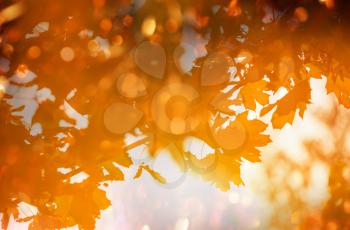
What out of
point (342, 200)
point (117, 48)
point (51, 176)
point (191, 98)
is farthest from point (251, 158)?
point (342, 200)

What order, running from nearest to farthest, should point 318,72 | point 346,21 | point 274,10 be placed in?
point 346,21, point 274,10, point 318,72

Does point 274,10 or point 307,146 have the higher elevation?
point 274,10

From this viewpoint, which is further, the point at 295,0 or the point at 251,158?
the point at 251,158

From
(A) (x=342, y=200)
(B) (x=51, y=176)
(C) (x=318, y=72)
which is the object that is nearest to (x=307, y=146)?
(A) (x=342, y=200)

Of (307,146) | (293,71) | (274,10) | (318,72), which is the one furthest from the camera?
(307,146)

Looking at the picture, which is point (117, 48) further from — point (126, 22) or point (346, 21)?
point (346, 21)

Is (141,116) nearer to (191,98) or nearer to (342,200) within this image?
(191,98)

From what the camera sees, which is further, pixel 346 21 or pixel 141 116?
pixel 141 116

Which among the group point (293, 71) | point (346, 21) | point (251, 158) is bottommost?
point (251, 158)

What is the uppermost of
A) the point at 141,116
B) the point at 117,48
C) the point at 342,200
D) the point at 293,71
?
the point at 117,48
